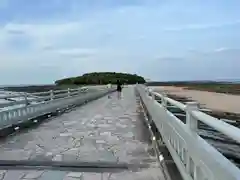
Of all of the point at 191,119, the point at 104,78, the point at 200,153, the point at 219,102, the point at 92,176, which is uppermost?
the point at 104,78

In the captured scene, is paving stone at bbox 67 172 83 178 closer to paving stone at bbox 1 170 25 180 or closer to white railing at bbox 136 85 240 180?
paving stone at bbox 1 170 25 180

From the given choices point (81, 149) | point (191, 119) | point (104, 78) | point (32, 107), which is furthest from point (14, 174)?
point (104, 78)

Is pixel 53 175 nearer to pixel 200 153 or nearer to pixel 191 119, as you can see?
pixel 191 119

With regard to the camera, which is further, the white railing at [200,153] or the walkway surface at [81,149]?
the walkway surface at [81,149]

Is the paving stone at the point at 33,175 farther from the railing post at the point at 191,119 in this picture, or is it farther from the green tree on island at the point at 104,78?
the green tree on island at the point at 104,78

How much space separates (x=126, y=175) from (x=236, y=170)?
3.05 m

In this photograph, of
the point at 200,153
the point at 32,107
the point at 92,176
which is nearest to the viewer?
the point at 200,153

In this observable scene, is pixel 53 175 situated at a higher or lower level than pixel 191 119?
lower

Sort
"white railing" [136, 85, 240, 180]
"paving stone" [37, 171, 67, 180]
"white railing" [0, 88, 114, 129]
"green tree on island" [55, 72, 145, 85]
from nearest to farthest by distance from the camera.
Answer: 1. "white railing" [136, 85, 240, 180]
2. "paving stone" [37, 171, 67, 180]
3. "white railing" [0, 88, 114, 129]
4. "green tree on island" [55, 72, 145, 85]

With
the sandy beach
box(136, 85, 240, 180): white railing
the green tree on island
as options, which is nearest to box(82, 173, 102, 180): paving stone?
box(136, 85, 240, 180): white railing

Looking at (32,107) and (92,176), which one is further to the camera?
(32,107)

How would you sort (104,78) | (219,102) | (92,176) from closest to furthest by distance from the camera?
(92,176)
(219,102)
(104,78)

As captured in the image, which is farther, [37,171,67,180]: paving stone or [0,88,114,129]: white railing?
[0,88,114,129]: white railing

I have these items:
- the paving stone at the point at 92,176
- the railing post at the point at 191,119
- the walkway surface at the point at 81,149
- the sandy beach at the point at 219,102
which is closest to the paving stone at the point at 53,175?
the walkway surface at the point at 81,149
